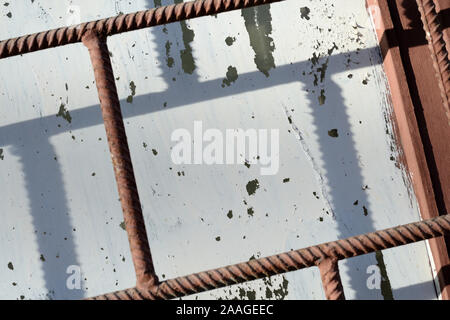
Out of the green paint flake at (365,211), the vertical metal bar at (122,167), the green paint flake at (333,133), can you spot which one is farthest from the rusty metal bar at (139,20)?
the green paint flake at (365,211)

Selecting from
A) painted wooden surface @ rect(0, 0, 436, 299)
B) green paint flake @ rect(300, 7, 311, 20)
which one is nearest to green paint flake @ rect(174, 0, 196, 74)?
painted wooden surface @ rect(0, 0, 436, 299)

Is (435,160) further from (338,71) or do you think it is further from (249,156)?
(249,156)

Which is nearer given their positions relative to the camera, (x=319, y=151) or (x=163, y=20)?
(x=163, y=20)

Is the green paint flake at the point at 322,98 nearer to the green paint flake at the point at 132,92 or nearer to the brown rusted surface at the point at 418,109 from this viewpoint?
the brown rusted surface at the point at 418,109

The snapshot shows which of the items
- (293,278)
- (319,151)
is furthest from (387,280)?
(319,151)

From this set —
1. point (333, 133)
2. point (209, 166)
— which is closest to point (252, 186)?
point (209, 166)

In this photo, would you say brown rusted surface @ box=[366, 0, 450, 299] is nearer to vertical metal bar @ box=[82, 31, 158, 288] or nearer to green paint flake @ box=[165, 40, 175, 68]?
green paint flake @ box=[165, 40, 175, 68]
